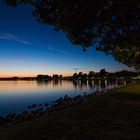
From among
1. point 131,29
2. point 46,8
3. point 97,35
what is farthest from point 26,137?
point 131,29

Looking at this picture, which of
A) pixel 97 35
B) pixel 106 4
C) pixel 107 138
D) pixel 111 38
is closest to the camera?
pixel 107 138

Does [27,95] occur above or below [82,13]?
below

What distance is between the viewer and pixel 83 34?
15.6 metres

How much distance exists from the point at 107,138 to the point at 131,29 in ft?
36.3

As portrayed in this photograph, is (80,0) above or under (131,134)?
above

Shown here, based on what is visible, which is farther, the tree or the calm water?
the calm water

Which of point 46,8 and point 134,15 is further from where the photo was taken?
point 134,15

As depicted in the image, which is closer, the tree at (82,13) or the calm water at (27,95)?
the tree at (82,13)

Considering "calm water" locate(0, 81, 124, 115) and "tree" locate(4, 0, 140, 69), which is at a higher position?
"tree" locate(4, 0, 140, 69)

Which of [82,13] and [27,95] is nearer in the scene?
[82,13]

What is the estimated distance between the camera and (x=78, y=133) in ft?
34.6

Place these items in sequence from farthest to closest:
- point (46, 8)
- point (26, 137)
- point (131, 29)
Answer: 1. point (131, 29)
2. point (46, 8)
3. point (26, 137)

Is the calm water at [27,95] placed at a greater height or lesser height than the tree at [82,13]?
lesser

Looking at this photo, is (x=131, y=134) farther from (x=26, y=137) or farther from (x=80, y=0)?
(x=80, y=0)
